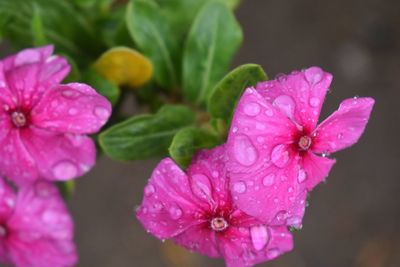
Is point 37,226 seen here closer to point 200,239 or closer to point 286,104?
point 200,239

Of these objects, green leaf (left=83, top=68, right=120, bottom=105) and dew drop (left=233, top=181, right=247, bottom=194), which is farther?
green leaf (left=83, top=68, right=120, bottom=105)

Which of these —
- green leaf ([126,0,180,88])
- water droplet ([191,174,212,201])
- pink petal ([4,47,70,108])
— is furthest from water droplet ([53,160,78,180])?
green leaf ([126,0,180,88])

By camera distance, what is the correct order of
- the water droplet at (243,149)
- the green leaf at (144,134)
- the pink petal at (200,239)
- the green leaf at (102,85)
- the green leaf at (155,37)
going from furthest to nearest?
the green leaf at (155,37) → the green leaf at (102,85) → the green leaf at (144,134) → the pink petal at (200,239) → the water droplet at (243,149)

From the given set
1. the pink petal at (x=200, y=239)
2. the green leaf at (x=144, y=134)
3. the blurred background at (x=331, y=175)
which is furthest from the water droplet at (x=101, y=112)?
the blurred background at (x=331, y=175)

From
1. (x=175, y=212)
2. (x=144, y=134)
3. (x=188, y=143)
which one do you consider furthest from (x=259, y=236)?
(x=144, y=134)

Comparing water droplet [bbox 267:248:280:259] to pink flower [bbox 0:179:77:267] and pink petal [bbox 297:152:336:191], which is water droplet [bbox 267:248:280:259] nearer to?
pink petal [bbox 297:152:336:191]

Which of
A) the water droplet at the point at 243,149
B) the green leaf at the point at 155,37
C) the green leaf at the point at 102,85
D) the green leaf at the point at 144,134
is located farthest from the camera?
the green leaf at the point at 155,37

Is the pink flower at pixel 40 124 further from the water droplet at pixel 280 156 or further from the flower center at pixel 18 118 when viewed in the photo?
the water droplet at pixel 280 156
